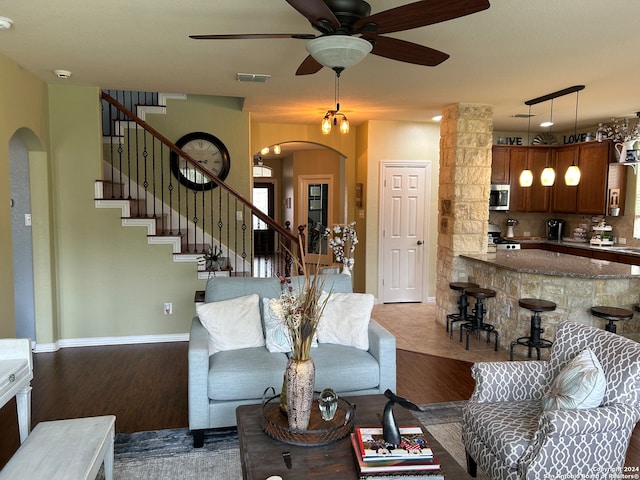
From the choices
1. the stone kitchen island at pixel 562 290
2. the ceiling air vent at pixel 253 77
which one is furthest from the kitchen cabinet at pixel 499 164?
the ceiling air vent at pixel 253 77

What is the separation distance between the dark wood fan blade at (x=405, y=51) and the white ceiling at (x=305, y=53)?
0.30m

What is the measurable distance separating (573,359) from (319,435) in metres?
1.38

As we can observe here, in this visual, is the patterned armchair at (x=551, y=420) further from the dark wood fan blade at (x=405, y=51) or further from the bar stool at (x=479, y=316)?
the bar stool at (x=479, y=316)

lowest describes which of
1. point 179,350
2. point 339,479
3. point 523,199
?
point 179,350

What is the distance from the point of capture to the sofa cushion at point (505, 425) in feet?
7.08

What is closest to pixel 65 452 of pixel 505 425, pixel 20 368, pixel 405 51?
pixel 20 368

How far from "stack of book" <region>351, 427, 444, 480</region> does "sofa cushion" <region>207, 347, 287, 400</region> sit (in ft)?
3.60

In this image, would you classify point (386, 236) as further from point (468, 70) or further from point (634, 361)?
point (634, 361)

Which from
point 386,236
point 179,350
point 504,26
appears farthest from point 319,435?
point 386,236

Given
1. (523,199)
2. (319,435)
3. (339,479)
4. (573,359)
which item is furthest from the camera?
(523,199)

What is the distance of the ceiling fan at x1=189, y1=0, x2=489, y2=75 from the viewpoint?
200 centimetres

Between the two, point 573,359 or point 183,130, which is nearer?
point 573,359

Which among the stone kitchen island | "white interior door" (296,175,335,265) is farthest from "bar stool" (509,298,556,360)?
"white interior door" (296,175,335,265)

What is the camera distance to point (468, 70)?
400 cm
